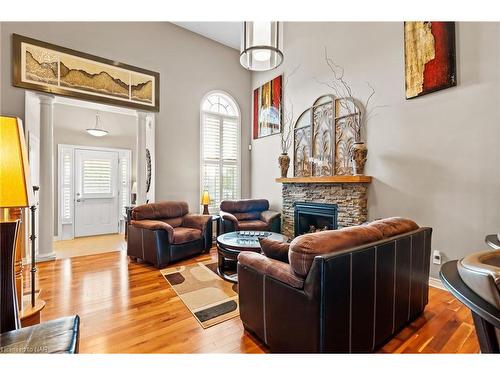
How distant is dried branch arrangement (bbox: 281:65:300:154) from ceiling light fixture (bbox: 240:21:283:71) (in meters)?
2.35

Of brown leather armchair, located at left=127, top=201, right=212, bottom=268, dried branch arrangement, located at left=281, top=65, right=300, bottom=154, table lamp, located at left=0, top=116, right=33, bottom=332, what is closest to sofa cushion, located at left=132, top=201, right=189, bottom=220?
brown leather armchair, located at left=127, top=201, right=212, bottom=268

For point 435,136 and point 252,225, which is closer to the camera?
point 435,136

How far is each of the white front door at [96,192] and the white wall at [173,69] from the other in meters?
2.09

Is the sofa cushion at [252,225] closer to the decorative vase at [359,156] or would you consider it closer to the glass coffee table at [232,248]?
the glass coffee table at [232,248]

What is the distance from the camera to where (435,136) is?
9.32 ft

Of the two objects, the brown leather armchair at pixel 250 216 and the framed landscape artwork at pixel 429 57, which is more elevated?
the framed landscape artwork at pixel 429 57

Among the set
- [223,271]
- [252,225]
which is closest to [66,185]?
[252,225]

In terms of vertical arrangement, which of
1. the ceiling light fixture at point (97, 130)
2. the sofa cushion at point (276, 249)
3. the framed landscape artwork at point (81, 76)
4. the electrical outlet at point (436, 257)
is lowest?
the electrical outlet at point (436, 257)

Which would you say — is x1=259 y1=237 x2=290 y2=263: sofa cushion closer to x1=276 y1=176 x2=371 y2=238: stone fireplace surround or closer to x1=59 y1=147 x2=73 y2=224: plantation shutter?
x1=276 y1=176 x2=371 y2=238: stone fireplace surround

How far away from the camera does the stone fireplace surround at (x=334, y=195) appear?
139 inches

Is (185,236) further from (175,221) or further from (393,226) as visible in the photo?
(393,226)

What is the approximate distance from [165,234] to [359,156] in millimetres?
3039

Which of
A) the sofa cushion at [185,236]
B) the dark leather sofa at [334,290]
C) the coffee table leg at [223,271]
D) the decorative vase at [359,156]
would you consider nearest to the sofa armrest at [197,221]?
the sofa cushion at [185,236]
